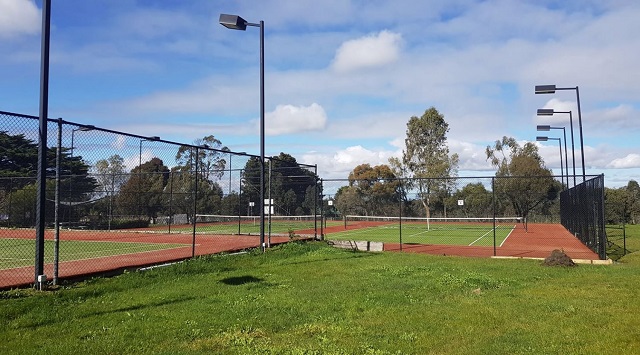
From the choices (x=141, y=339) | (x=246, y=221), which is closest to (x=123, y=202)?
(x=246, y=221)

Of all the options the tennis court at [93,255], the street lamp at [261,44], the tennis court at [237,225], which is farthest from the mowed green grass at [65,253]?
the tennis court at [237,225]

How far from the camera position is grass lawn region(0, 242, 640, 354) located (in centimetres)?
550

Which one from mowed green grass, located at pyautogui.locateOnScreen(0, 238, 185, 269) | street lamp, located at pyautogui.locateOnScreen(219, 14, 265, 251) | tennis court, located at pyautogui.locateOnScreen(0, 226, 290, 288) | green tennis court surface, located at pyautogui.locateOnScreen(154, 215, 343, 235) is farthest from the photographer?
green tennis court surface, located at pyautogui.locateOnScreen(154, 215, 343, 235)

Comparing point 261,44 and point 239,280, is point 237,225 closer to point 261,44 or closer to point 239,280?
point 261,44

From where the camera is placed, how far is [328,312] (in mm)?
7230

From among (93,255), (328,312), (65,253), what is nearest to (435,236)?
(93,255)

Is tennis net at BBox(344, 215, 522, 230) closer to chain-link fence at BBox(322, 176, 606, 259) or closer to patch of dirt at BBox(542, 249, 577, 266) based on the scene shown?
chain-link fence at BBox(322, 176, 606, 259)

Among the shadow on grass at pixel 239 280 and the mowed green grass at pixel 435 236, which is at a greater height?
the shadow on grass at pixel 239 280

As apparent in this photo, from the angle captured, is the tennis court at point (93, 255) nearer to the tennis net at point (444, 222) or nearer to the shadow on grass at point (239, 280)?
the shadow on grass at point (239, 280)

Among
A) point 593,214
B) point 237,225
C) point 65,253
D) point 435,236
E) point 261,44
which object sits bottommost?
point 435,236

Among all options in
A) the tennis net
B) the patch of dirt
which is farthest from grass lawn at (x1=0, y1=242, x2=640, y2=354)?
the tennis net

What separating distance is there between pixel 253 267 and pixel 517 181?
40108 mm

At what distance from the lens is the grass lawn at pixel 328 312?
5504 mm

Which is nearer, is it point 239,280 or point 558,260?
point 239,280
